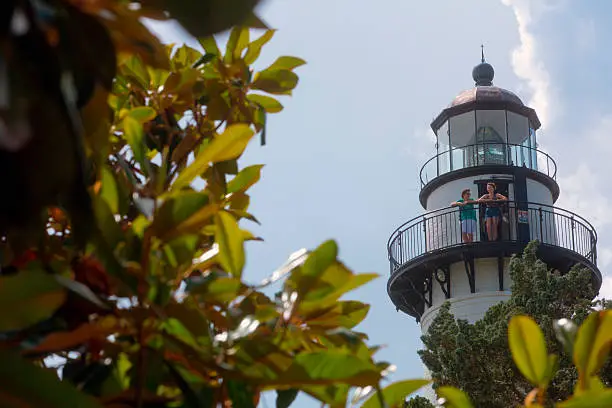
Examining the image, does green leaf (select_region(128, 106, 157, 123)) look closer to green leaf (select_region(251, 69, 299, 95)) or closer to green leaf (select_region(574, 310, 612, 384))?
green leaf (select_region(251, 69, 299, 95))

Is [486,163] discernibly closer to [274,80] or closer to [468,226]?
[468,226]

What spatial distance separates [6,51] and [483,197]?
13.7 metres

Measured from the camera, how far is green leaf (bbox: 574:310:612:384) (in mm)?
545

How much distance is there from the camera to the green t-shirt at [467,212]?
1377 centimetres

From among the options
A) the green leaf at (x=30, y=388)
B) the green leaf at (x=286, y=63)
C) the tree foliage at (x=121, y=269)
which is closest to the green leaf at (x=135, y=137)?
the tree foliage at (x=121, y=269)

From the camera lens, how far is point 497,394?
26.4ft

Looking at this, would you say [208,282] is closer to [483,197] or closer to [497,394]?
[497,394]

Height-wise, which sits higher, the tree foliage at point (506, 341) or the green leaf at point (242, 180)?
the tree foliage at point (506, 341)

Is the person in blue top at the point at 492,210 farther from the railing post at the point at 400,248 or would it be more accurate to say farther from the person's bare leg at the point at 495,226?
the railing post at the point at 400,248

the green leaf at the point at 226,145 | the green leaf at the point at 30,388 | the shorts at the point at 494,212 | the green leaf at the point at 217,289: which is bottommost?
the green leaf at the point at 30,388

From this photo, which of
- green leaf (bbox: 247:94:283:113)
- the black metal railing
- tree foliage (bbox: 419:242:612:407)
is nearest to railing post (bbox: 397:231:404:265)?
the black metal railing

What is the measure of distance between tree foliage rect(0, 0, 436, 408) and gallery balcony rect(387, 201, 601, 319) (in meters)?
13.1

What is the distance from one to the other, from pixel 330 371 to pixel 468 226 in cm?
1358

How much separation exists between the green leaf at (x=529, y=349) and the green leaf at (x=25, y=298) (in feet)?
0.98
